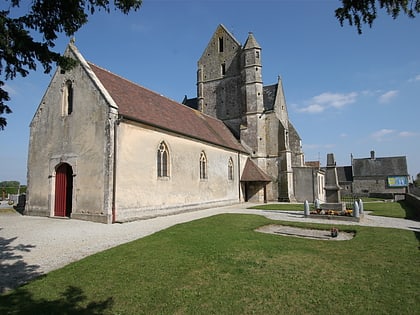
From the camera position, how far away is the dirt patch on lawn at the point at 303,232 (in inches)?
376

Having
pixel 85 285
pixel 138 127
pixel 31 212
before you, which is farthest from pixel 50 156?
pixel 85 285

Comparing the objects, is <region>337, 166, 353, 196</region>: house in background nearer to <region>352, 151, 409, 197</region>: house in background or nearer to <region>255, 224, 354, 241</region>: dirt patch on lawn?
<region>352, 151, 409, 197</region>: house in background

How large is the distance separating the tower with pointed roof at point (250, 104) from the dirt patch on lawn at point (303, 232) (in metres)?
16.6

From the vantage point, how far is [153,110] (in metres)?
17.6

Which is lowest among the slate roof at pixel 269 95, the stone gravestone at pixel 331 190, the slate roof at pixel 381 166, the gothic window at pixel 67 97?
the stone gravestone at pixel 331 190

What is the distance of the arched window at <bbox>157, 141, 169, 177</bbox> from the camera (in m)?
15.8

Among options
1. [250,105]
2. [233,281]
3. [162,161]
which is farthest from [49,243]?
[250,105]

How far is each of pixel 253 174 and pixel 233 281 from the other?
72.3 ft

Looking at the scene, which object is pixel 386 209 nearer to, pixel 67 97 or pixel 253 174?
pixel 253 174

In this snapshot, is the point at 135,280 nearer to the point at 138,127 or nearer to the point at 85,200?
the point at 85,200

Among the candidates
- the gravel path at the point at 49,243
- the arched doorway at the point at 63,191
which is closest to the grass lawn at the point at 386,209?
the gravel path at the point at 49,243

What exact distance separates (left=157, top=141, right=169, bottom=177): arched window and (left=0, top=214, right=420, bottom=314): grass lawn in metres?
7.91

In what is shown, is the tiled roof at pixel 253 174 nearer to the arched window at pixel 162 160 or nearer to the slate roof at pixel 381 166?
the arched window at pixel 162 160

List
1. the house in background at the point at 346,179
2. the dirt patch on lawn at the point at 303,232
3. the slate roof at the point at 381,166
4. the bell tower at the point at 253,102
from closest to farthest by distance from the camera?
the dirt patch on lawn at the point at 303,232
the bell tower at the point at 253,102
the slate roof at the point at 381,166
the house in background at the point at 346,179
